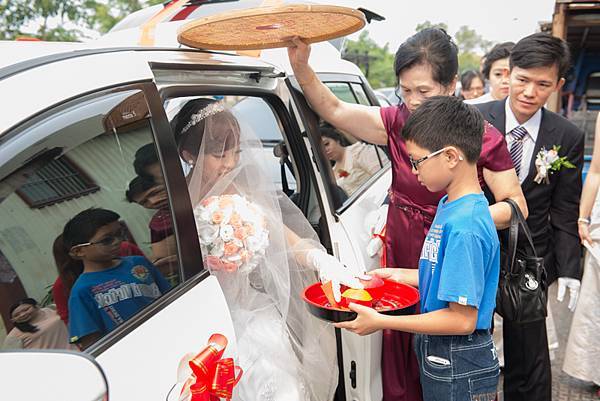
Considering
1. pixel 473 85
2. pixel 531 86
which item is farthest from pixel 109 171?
pixel 473 85

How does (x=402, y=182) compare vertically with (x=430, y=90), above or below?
below

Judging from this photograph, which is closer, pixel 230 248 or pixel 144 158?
pixel 144 158

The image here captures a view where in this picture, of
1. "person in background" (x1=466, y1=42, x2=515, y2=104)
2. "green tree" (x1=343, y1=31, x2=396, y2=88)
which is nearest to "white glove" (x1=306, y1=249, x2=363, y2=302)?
"person in background" (x1=466, y1=42, x2=515, y2=104)

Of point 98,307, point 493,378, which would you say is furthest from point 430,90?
point 98,307

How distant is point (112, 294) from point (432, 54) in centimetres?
162

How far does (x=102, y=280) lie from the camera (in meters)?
1.33

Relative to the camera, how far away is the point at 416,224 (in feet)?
7.82

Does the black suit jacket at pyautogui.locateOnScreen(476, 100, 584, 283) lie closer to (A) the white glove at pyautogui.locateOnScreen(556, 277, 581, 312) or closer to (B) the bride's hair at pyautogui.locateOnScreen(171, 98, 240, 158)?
(A) the white glove at pyautogui.locateOnScreen(556, 277, 581, 312)

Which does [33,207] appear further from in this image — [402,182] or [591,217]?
[591,217]

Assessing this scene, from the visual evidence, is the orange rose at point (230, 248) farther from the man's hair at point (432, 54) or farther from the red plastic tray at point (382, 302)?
the man's hair at point (432, 54)

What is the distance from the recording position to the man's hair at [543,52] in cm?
260

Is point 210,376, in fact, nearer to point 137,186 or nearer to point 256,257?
point 137,186

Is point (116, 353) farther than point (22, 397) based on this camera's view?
Yes

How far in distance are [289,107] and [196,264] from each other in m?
1.10
